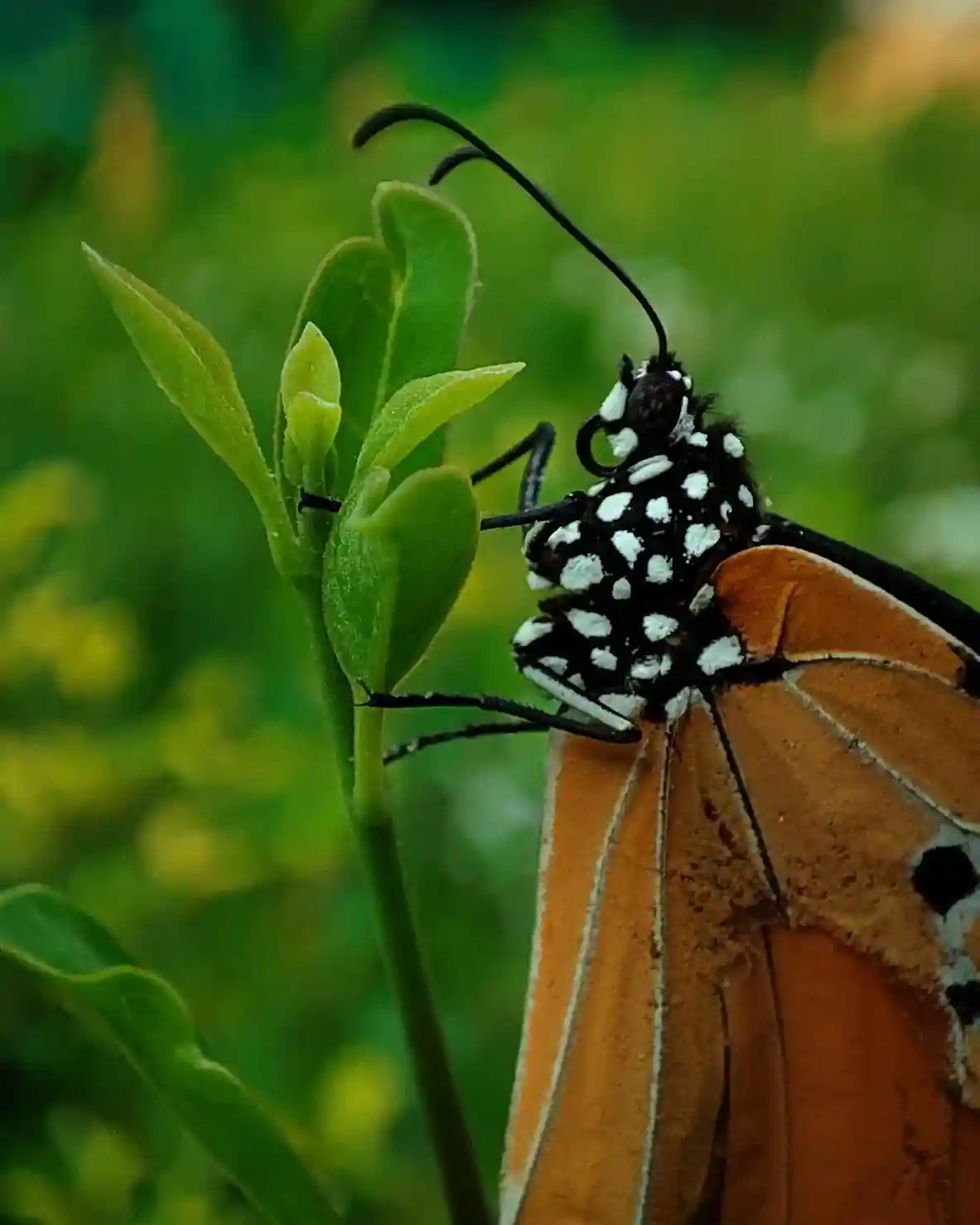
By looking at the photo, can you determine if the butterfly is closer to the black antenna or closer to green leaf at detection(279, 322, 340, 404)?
the black antenna

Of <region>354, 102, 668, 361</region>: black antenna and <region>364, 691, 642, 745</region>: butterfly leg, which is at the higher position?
<region>354, 102, 668, 361</region>: black antenna

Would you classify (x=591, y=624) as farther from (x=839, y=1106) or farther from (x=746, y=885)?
(x=839, y=1106)

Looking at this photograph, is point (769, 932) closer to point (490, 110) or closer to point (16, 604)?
point (16, 604)

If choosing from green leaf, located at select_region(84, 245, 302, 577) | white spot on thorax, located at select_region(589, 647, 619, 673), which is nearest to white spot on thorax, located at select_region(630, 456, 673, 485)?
white spot on thorax, located at select_region(589, 647, 619, 673)

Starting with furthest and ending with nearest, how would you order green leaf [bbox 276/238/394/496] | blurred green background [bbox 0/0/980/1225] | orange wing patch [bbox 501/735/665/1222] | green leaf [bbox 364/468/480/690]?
blurred green background [bbox 0/0/980/1225] → orange wing patch [bbox 501/735/665/1222] → green leaf [bbox 276/238/394/496] → green leaf [bbox 364/468/480/690]

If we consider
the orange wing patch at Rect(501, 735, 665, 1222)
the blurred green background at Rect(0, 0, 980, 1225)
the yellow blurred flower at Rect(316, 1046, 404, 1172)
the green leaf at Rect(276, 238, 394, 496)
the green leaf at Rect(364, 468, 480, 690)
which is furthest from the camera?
the blurred green background at Rect(0, 0, 980, 1225)
